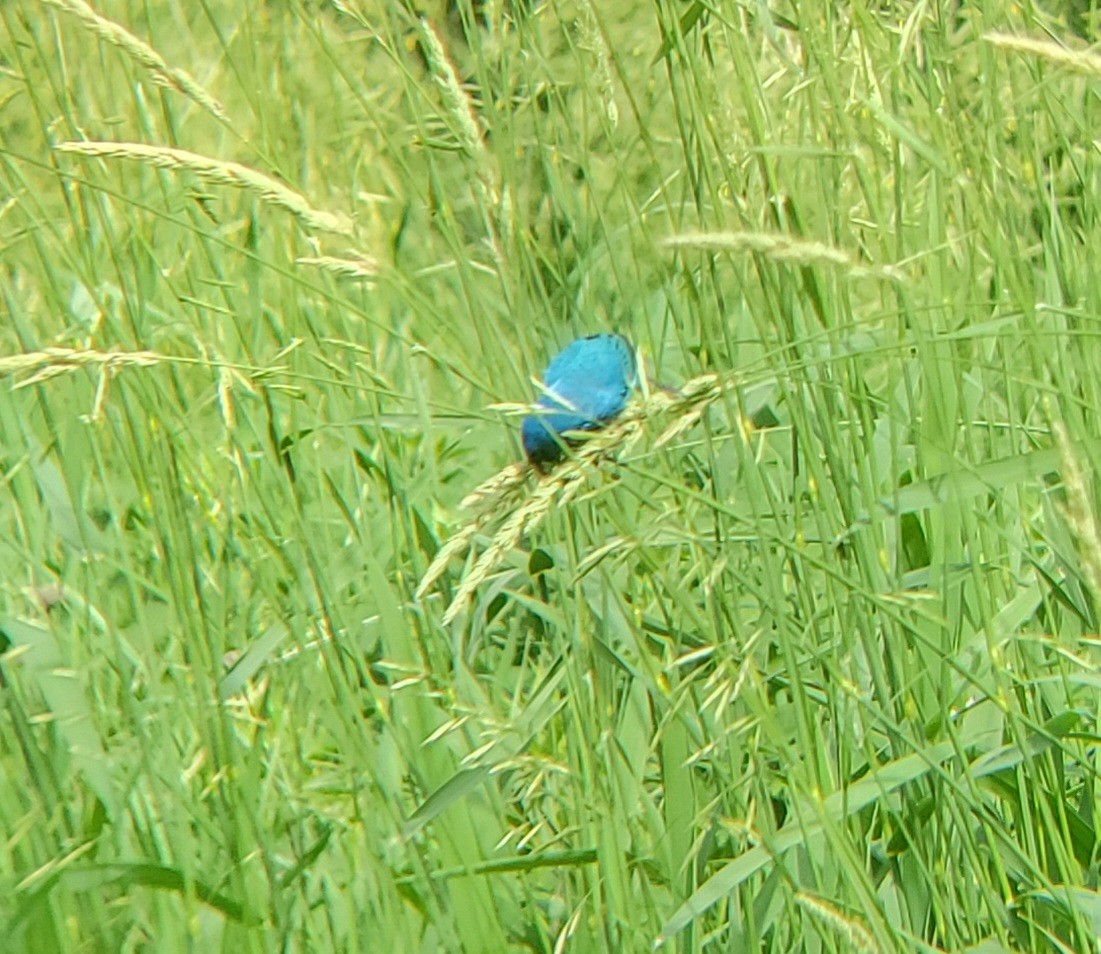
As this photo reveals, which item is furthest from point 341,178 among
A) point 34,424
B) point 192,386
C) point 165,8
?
point 165,8

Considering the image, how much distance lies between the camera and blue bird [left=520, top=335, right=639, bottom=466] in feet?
3.71

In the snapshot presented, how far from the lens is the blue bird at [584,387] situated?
1132 mm

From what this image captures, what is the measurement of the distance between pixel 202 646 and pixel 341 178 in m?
1.65

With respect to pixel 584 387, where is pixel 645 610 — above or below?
below

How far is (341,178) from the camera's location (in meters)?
2.67

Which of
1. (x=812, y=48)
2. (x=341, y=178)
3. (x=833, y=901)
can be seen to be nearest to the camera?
(x=833, y=901)

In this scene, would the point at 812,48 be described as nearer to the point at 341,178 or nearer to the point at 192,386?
the point at 192,386

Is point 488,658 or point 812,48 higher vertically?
point 812,48

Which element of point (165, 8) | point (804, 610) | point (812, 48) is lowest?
point (804, 610)

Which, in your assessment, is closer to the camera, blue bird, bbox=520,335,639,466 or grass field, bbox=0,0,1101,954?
grass field, bbox=0,0,1101,954

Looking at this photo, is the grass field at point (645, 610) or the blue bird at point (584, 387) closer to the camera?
the grass field at point (645, 610)

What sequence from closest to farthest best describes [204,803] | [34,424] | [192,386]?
[204,803]
[34,424]
[192,386]

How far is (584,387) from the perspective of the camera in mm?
1137

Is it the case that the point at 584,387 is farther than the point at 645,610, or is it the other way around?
the point at 645,610
